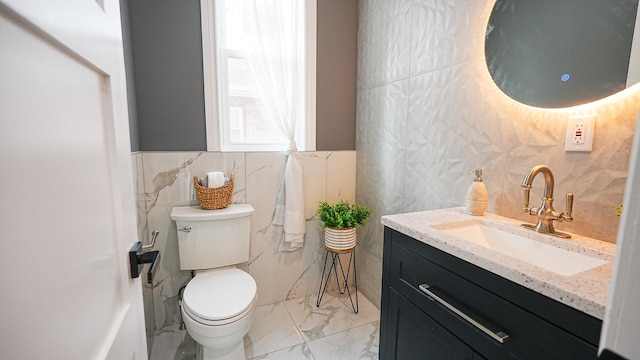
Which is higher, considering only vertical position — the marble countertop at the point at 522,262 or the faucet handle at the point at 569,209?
the faucet handle at the point at 569,209

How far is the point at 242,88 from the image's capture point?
82.4 inches

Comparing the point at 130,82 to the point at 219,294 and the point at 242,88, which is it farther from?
the point at 219,294

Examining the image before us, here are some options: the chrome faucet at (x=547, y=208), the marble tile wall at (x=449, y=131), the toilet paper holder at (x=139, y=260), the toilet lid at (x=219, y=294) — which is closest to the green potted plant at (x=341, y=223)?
the marble tile wall at (x=449, y=131)

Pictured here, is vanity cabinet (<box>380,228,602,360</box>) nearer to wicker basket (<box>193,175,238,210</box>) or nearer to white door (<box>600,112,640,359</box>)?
white door (<box>600,112,640,359</box>)

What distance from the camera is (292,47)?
207cm

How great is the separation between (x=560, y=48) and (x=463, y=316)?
3.29 feet

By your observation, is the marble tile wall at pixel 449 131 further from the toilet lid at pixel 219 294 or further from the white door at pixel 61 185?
the white door at pixel 61 185

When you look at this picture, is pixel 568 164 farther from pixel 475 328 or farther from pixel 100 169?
pixel 100 169

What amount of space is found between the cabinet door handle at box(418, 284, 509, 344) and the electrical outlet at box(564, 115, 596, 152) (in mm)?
701

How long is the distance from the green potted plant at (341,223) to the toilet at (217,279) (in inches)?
Result: 21.4

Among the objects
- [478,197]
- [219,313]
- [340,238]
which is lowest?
[219,313]

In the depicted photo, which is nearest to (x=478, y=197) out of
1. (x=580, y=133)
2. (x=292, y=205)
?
(x=580, y=133)

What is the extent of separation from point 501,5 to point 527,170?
71cm

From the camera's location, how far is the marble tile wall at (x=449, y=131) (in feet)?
3.21
